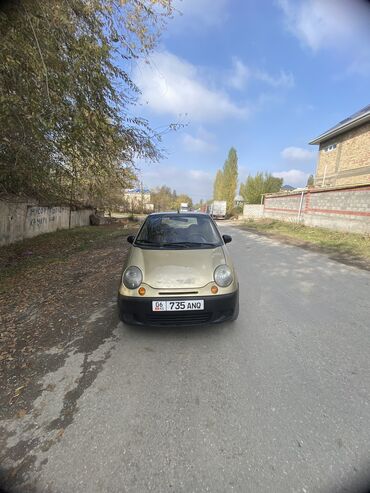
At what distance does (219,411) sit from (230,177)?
5242 centimetres

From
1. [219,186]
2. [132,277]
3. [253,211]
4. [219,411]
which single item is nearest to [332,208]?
[132,277]

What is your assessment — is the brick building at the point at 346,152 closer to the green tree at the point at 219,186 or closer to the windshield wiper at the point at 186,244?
Answer: the windshield wiper at the point at 186,244

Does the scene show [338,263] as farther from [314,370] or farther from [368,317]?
[314,370]

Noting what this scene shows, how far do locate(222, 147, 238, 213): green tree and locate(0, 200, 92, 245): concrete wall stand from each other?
1503 inches

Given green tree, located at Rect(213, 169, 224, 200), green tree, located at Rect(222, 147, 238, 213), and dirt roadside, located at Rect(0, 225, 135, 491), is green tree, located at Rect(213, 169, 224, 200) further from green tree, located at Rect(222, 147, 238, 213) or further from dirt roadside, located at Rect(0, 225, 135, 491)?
dirt roadside, located at Rect(0, 225, 135, 491)

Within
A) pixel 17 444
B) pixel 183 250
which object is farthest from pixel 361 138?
pixel 17 444

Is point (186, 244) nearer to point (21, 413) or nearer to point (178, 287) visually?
point (178, 287)

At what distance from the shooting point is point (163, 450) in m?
1.71

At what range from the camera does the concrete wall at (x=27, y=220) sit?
9.25m

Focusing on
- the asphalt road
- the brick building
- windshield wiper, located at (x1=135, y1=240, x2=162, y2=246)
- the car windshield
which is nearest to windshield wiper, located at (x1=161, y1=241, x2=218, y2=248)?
the car windshield

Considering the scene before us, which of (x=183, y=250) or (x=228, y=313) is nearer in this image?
(x=228, y=313)

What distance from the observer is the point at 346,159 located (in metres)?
19.7

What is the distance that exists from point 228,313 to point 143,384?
122 centimetres

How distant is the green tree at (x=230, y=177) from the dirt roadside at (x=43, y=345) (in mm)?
45960
